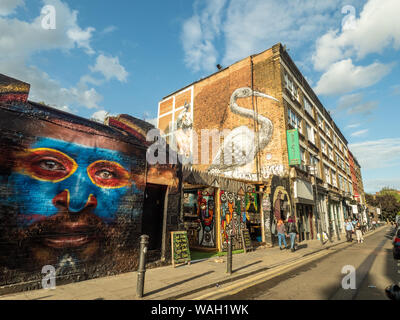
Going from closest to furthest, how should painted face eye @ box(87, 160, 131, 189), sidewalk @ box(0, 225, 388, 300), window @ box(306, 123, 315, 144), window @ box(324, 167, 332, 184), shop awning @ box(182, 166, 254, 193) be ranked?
sidewalk @ box(0, 225, 388, 300), painted face eye @ box(87, 160, 131, 189), shop awning @ box(182, 166, 254, 193), window @ box(306, 123, 315, 144), window @ box(324, 167, 332, 184)

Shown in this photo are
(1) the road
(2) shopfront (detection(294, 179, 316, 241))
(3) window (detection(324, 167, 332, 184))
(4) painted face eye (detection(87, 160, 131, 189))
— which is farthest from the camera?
(3) window (detection(324, 167, 332, 184))

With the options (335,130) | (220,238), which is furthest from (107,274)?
(335,130)

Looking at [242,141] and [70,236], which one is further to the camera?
[242,141]

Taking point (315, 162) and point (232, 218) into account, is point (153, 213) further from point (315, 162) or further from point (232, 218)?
point (315, 162)

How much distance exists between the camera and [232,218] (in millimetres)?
11750

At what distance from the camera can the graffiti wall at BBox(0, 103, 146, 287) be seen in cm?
504

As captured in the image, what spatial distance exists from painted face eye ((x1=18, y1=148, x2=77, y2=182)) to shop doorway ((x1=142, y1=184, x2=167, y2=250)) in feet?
9.58

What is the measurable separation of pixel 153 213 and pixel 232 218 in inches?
192

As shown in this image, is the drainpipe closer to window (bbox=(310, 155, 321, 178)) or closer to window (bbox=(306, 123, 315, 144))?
window (bbox=(310, 155, 321, 178))

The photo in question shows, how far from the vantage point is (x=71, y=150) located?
6066 mm

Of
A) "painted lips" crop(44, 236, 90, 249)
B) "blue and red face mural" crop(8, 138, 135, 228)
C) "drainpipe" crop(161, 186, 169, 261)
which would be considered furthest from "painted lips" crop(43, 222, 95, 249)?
"drainpipe" crop(161, 186, 169, 261)

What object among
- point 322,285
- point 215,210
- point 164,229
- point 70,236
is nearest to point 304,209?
point 215,210

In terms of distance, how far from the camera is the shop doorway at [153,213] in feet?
26.8

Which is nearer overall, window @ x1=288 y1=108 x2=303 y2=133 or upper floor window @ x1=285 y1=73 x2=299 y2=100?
window @ x1=288 y1=108 x2=303 y2=133
